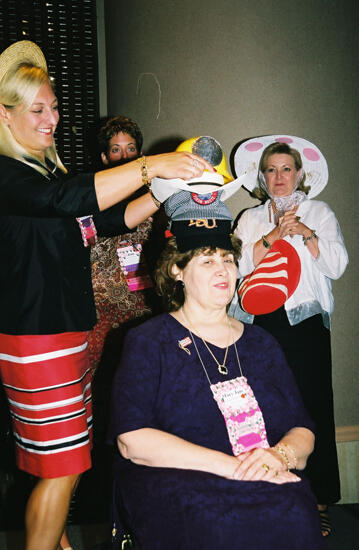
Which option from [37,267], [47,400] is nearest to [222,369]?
[47,400]

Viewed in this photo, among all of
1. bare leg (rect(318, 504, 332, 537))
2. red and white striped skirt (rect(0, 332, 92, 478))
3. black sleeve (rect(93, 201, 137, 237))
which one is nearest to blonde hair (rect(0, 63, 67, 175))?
black sleeve (rect(93, 201, 137, 237))

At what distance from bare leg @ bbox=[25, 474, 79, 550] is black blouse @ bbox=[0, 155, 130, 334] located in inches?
20.5

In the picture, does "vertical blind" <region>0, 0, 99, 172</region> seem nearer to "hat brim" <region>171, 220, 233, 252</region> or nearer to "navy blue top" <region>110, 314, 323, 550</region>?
"hat brim" <region>171, 220, 233, 252</region>

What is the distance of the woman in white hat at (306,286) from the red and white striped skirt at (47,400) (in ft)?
3.42

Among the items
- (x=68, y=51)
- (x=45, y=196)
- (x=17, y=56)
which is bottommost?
(x=45, y=196)

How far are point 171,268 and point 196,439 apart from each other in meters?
0.57

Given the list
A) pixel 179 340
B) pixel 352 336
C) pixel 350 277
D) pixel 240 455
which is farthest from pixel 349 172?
pixel 240 455

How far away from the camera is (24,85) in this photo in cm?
174

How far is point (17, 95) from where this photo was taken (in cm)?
174

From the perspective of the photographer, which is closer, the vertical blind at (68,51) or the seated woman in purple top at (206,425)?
the seated woman in purple top at (206,425)

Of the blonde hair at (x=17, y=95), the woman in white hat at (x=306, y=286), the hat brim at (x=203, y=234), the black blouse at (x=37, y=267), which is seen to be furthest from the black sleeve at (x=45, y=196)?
the woman in white hat at (x=306, y=286)

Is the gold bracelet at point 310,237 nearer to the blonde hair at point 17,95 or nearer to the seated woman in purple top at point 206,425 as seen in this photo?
the seated woman in purple top at point 206,425

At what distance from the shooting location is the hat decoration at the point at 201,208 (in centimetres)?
161

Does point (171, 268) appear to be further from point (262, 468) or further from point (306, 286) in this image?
point (306, 286)
